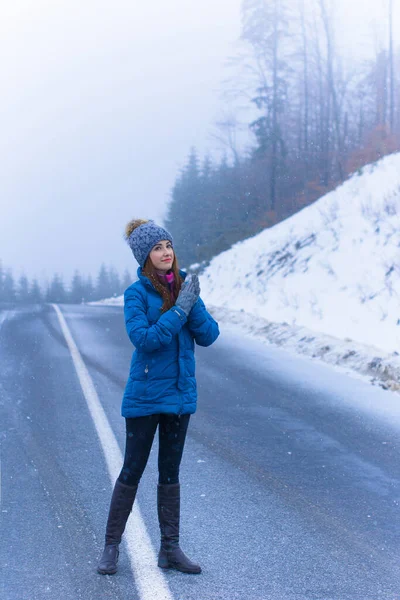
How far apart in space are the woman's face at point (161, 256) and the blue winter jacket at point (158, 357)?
0.11 meters

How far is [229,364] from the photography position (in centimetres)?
1068

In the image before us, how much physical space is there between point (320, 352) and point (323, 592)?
7.66 meters

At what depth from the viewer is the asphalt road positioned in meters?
3.62

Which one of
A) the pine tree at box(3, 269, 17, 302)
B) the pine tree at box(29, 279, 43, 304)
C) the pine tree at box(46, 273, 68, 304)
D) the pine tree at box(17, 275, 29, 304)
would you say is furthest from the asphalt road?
the pine tree at box(17, 275, 29, 304)

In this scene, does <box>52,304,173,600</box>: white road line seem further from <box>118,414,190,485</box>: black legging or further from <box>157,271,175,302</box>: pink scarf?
<box>157,271,175,302</box>: pink scarf

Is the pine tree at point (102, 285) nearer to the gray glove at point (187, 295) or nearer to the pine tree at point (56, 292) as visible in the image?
the pine tree at point (56, 292)

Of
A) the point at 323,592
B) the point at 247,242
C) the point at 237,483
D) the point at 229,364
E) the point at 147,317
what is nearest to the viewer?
the point at 323,592

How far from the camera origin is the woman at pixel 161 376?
3684mm

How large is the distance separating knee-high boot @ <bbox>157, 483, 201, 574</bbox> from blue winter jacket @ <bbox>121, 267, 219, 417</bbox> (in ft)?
1.71

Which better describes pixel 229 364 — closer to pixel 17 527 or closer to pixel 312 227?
pixel 17 527

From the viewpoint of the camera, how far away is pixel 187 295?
3699 mm

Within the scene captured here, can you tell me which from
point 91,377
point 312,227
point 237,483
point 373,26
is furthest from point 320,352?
point 373,26

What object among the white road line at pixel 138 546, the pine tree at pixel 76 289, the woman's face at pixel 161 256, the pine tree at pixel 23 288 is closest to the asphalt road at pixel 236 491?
the white road line at pixel 138 546

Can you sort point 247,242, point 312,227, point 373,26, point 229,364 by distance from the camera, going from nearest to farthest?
1. point 229,364
2. point 312,227
3. point 247,242
4. point 373,26
